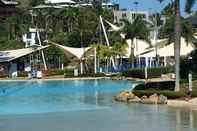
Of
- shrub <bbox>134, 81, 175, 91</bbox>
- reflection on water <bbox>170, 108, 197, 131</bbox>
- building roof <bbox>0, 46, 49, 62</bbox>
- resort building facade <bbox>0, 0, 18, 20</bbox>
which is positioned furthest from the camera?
building roof <bbox>0, 46, 49, 62</bbox>

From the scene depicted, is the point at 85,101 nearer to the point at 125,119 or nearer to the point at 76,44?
the point at 125,119

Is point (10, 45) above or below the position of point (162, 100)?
above

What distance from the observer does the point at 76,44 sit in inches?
4026

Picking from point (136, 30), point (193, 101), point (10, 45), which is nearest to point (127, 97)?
point (193, 101)

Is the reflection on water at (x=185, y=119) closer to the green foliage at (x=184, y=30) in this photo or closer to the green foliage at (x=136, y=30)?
the green foliage at (x=184, y=30)

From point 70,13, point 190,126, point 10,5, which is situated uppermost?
point 70,13

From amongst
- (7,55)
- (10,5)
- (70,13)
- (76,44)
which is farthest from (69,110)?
(70,13)

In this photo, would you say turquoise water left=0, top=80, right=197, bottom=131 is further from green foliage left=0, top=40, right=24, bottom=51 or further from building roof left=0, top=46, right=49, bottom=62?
green foliage left=0, top=40, right=24, bottom=51

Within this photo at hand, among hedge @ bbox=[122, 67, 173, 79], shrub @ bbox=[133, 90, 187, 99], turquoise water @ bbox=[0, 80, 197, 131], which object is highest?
hedge @ bbox=[122, 67, 173, 79]

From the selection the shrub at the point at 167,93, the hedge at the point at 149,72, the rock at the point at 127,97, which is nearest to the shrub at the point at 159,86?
the rock at the point at 127,97

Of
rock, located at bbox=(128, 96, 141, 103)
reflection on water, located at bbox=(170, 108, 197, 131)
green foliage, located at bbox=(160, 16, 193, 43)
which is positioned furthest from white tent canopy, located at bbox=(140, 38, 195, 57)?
reflection on water, located at bbox=(170, 108, 197, 131)

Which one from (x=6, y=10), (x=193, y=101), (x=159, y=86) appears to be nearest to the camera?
(x=193, y=101)

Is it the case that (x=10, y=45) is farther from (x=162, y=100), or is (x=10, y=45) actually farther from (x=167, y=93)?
(x=162, y=100)

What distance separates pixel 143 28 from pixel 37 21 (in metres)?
37.6
